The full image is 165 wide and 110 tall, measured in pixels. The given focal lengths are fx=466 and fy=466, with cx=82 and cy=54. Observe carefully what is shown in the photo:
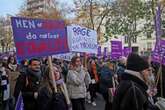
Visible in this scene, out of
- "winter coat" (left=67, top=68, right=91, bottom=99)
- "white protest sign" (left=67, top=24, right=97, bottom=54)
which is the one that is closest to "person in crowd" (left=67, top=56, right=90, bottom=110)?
"winter coat" (left=67, top=68, right=91, bottom=99)

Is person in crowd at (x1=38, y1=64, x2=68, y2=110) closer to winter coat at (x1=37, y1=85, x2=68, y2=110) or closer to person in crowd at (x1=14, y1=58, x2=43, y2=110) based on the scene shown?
winter coat at (x1=37, y1=85, x2=68, y2=110)

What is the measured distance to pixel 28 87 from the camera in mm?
8086

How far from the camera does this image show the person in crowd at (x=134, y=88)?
17.5 feet

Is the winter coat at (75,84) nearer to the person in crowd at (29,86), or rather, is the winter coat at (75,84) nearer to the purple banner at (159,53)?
the person in crowd at (29,86)

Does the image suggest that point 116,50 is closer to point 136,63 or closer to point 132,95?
point 136,63

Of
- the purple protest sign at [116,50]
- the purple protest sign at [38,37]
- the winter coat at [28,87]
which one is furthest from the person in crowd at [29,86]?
the purple protest sign at [116,50]

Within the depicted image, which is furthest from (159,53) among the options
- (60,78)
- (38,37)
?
(38,37)

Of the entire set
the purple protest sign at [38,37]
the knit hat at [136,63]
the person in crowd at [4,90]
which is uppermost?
the purple protest sign at [38,37]

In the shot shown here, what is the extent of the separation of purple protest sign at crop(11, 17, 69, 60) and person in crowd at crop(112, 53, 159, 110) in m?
1.85

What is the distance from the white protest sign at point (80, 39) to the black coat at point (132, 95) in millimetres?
4639

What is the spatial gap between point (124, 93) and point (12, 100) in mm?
5656

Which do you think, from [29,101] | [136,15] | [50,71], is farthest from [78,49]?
[136,15]

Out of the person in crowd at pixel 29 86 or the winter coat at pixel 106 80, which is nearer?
the person in crowd at pixel 29 86

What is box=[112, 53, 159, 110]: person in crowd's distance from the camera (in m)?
5.34
